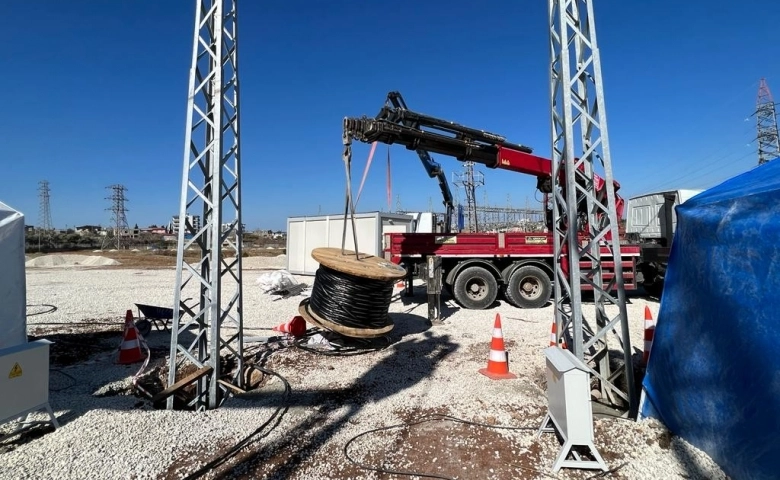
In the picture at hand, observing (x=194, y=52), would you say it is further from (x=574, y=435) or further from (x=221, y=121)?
(x=574, y=435)

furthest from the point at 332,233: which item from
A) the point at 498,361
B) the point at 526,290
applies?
the point at 498,361

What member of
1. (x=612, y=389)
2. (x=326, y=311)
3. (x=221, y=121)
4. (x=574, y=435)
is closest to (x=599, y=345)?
(x=612, y=389)

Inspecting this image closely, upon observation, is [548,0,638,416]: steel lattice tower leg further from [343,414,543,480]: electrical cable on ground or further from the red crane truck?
the red crane truck

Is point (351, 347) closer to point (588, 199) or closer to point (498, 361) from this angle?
point (498, 361)

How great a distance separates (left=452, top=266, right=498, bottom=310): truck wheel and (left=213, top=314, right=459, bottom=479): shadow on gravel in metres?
3.02

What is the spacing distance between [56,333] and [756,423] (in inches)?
408

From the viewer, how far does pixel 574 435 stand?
10.2ft

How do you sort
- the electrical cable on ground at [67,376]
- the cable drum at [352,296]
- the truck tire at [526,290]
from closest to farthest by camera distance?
the electrical cable on ground at [67,376] < the cable drum at [352,296] < the truck tire at [526,290]

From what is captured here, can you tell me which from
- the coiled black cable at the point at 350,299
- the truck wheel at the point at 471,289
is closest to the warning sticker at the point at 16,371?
the coiled black cable at the point at 350,299

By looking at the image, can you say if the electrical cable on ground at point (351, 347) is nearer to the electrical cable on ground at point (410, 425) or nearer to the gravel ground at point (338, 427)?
the gravel ground at point (338, 427)

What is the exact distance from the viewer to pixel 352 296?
6.07 m

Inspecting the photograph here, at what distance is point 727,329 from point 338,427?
3.30m

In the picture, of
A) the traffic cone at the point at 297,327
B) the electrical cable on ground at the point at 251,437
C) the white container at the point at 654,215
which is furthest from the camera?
the white container at the point at 654,215

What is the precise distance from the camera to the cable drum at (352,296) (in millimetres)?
5961
